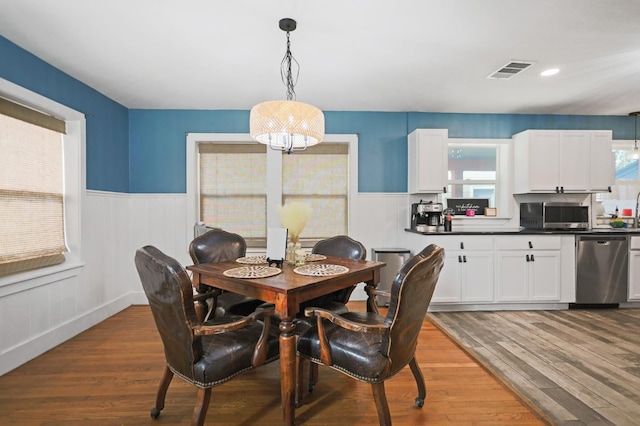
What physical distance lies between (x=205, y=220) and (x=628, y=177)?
18.9 feet

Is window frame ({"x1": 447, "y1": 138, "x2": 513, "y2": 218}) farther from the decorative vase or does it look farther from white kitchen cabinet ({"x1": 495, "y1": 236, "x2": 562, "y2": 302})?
the decorative vase

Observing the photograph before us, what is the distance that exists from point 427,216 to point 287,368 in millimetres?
2898

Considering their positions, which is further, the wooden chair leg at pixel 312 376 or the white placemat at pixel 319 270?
the wooden chair leg at pixel 312 376

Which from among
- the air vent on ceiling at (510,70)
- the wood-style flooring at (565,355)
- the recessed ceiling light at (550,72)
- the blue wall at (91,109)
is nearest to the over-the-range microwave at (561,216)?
the wood-style flooring at (565,355)

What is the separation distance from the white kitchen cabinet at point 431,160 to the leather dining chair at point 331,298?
1728 mm

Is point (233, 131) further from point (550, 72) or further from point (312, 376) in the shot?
point (550, 72)

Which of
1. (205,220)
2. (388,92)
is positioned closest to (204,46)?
(388,92)

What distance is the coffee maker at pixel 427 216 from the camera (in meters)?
3.87

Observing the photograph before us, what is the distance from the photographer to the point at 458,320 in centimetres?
339

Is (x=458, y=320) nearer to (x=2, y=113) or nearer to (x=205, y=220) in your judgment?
(x=205, y=220)

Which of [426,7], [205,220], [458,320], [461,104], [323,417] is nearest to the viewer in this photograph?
[323,417]

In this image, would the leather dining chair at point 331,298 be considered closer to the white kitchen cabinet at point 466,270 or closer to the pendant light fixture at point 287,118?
the pendant light fixture at point 287,118

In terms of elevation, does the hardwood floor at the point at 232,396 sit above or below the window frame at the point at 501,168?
below

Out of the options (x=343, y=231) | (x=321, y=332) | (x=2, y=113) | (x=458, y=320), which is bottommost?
(x=458, y=320)
